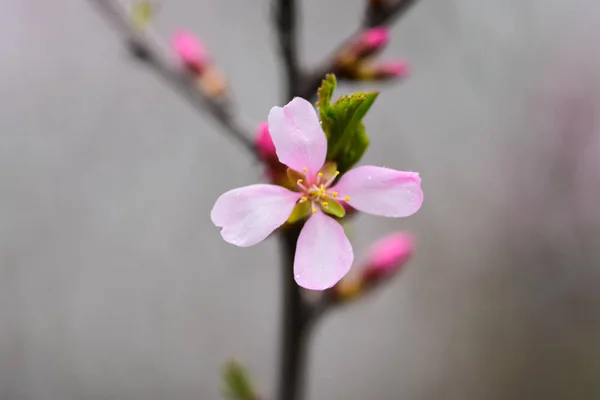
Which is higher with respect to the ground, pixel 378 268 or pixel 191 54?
pixel 191 54

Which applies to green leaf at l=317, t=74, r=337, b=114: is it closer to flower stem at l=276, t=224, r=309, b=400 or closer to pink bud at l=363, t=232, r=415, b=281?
flower stem at l=276, t=224, r=309, b=400

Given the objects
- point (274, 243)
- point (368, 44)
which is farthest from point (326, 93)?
point (274, 243)

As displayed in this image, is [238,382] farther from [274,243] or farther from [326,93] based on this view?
[274,243]

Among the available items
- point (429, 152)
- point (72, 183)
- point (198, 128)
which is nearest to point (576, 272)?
point (429, 152)

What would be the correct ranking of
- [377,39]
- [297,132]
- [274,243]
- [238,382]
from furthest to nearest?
[274,243] → [238,382] → [377,39] → [297,132]

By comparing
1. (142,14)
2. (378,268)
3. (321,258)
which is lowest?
(321,258)

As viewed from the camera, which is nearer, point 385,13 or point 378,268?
point 385,13

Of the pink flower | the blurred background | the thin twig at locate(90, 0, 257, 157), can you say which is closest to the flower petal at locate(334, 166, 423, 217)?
the pink flower
